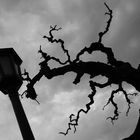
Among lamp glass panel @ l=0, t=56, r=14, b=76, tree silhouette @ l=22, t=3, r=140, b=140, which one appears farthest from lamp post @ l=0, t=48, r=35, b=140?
tree silhouette @ l=22, t=3, r=140, b=140

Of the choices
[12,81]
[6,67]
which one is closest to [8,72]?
[6,67]

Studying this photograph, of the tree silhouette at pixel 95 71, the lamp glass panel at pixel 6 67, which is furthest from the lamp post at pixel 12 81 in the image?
the tree silhouette at pixel 95 71

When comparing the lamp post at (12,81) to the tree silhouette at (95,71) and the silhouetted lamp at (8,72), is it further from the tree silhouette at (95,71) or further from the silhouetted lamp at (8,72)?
the tree silhouette at (95,71)

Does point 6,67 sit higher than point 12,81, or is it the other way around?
point 6,67

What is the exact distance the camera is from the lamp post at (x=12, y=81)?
541 cm

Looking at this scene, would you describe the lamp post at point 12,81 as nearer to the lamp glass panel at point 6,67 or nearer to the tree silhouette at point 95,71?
the lamp glass panel at point 6,67

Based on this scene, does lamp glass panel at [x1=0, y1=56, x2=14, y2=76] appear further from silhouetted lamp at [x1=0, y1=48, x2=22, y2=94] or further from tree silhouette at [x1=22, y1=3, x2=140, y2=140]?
tree silhouette at [x1=22, y1=3, x2=140, y2=140]

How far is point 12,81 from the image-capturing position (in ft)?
18.7

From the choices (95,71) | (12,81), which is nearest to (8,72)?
(12,81)

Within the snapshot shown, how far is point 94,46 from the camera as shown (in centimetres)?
852

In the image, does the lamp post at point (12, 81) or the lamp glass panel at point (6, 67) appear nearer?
the lamp post at point (12, 81)

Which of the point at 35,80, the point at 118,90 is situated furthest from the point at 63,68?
the point at 118,90

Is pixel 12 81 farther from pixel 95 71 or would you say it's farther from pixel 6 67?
pixel 95 71

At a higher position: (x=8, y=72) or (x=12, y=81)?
(x=8, y=72)
